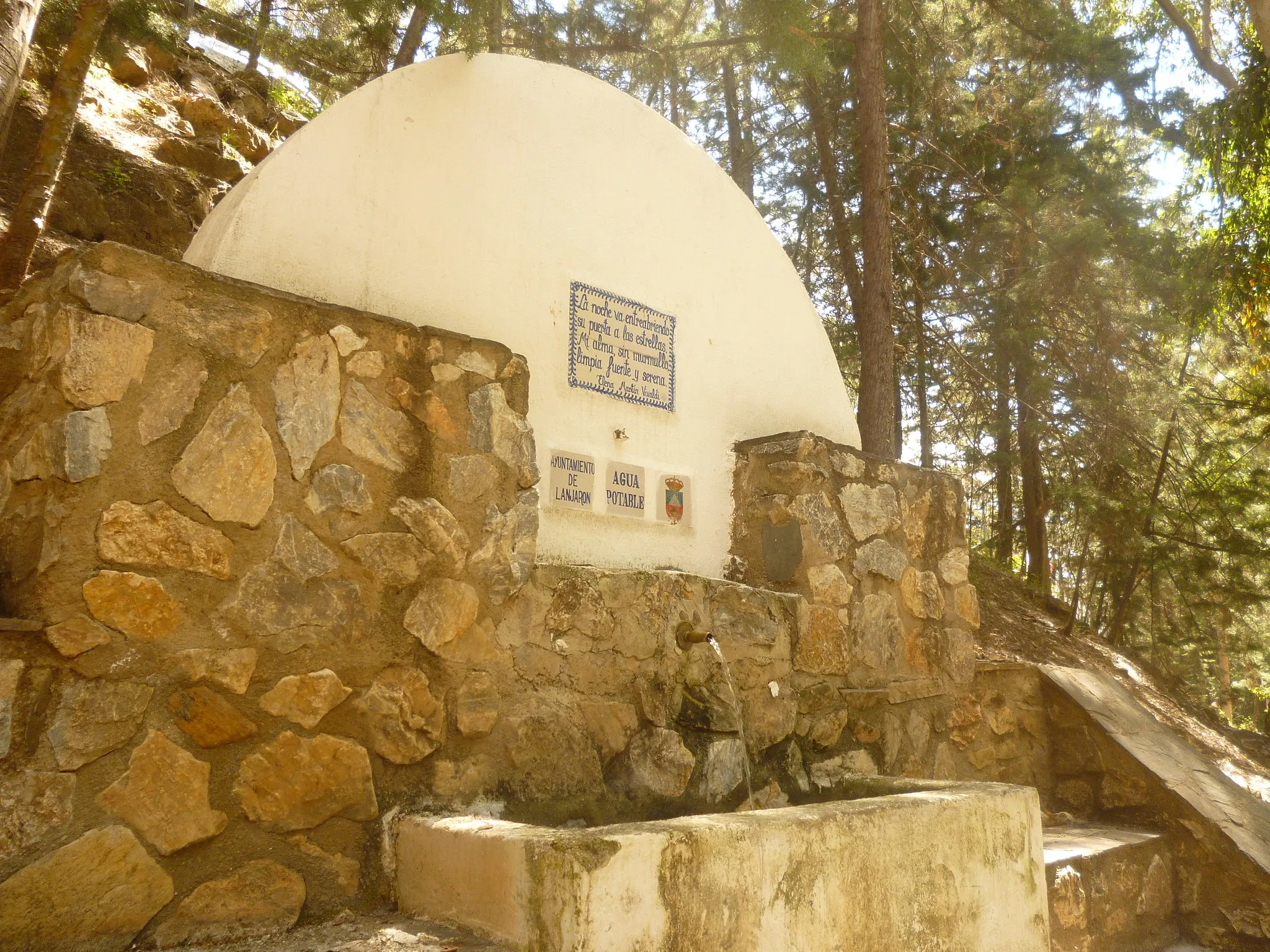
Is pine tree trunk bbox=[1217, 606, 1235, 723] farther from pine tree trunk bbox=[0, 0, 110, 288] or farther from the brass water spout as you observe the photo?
pine tree trunk bbox=[0, 0, 110, 288]

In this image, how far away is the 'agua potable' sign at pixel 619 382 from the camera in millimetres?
4152

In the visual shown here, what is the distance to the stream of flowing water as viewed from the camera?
13.2 feet

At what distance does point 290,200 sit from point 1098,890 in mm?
4611

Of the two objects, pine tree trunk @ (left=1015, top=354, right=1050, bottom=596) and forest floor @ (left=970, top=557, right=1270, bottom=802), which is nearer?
forest floor @ (left=970, top=557, right=1270, bottom=802)

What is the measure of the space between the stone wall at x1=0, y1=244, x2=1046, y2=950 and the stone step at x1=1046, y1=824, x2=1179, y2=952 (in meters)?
1.36

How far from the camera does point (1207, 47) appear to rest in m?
9.48

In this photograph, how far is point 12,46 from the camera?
4.32 metres

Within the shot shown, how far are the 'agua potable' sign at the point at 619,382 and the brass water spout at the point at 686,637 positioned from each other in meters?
0.58

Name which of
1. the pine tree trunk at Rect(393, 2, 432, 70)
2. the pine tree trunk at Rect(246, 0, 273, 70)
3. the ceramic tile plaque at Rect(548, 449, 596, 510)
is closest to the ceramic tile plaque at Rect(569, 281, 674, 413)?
the ceramic tile plaque at Rect(548, 449, 596, 510)

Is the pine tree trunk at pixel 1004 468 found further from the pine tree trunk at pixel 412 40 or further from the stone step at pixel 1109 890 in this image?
the pine tree trunk at pixel 412 40

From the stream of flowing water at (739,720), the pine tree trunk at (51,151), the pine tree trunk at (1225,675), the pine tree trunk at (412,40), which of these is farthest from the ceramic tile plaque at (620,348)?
the pine tree trunk at (1225,675)

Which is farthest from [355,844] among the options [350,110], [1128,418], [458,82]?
[1128,418]

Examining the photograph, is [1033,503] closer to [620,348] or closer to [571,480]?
[620,348]

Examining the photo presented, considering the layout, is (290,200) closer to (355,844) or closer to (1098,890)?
(355,844)
